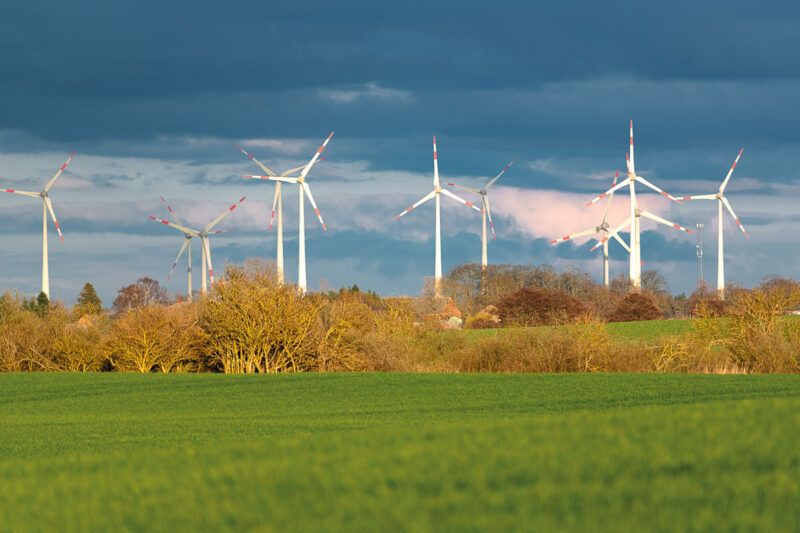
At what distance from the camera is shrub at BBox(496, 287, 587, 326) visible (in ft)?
186

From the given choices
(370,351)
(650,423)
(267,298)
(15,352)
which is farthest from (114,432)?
(15,352)

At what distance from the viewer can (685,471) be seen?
7805 mm

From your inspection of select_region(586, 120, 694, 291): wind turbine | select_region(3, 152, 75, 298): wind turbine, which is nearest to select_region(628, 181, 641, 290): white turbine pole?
select_region(586, 120, 694, 291): wind turbine

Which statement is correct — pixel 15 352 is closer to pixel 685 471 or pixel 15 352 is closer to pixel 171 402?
pixel 171 402

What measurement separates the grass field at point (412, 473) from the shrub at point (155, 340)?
525 inches

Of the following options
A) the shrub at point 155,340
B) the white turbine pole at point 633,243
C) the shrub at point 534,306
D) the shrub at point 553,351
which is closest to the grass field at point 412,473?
the shrub at point 553,351

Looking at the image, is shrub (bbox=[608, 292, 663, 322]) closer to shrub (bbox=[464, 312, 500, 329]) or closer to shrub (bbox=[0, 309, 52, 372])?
shrub (bbox=[464, 312, 500, 329])

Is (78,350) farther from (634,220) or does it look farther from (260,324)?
(634,220)

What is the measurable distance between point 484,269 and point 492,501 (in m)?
80.3

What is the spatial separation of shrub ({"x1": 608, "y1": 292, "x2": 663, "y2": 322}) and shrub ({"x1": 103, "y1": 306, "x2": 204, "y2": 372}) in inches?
1683

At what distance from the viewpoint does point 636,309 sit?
66000 millimetres

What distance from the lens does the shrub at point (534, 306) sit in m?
56.8

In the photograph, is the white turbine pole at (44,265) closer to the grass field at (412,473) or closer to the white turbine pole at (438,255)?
the white turbine pole at (438,255)

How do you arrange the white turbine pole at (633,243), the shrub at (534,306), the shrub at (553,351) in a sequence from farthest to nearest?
1. the white turbine pole at (633,243)
2. the shrub at (534,306)
3. the shrub at (553,351)
